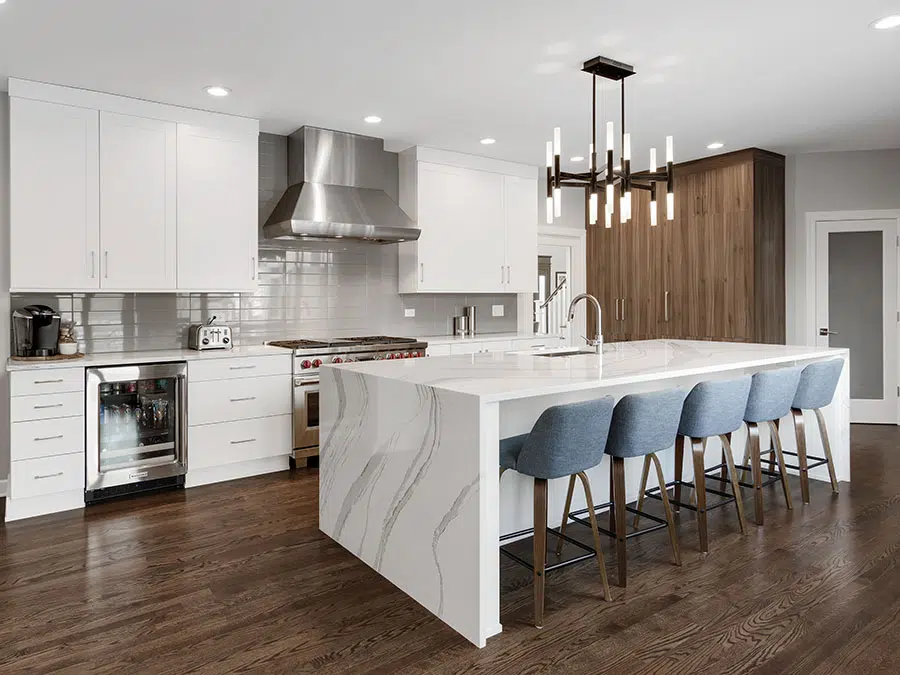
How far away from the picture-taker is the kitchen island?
7.52ft

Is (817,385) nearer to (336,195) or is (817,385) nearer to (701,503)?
(701,503)

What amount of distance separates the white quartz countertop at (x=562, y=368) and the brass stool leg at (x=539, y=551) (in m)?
0.41

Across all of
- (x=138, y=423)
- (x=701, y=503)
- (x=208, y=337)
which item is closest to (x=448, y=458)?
(x=701, y=503)

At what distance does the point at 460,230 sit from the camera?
5852 mm

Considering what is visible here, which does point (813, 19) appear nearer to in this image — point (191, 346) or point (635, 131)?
point (635, 131)

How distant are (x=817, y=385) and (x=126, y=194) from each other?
4.51 meters

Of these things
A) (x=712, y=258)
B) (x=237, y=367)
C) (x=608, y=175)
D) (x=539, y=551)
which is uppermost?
(x=608, y=175)

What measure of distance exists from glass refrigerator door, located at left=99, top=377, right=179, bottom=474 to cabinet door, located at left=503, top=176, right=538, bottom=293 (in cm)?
328

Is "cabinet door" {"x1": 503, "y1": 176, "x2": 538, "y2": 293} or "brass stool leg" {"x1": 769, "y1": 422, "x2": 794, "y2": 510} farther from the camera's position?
"cabinet door" {"x1": 503, "y1": 176, "x2": 538, "y2": 293}

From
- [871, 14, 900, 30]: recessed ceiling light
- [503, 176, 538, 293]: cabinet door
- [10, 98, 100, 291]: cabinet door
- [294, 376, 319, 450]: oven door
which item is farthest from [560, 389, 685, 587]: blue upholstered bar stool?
[503, 176, 538, 293]: cabinet door

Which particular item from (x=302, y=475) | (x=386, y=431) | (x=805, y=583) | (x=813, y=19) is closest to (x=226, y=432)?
(x=302, y=475)

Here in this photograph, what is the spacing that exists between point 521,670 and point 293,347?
308 centimetres

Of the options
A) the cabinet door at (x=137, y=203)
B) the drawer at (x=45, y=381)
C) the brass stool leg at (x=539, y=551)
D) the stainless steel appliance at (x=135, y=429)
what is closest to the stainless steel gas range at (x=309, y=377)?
the stainless steel appliance at (x=135, y=429)

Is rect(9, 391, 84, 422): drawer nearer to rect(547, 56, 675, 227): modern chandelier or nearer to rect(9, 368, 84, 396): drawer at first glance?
rect(9, 368, 84, 396): drawer
